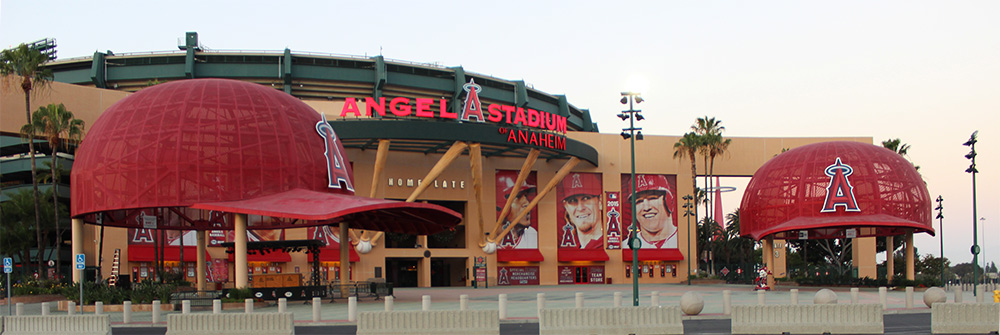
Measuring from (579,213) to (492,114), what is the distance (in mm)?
14119

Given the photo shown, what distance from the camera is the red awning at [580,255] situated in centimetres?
7112

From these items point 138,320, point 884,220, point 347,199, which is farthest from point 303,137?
point 884,220

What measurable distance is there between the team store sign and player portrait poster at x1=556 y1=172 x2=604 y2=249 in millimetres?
5539

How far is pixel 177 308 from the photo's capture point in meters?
35.4

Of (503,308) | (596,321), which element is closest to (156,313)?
(503,308)

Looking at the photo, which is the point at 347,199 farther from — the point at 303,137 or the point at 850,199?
the point at 850,199

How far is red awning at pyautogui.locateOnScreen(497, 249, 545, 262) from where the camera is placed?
227ft

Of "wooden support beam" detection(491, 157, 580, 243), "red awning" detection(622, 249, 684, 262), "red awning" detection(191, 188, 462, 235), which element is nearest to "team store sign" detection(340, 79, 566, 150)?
"wooden support beam" detection(491, 157, 580, 243)

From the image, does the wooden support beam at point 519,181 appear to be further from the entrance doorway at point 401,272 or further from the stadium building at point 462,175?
the entrance doorway at point 401,272

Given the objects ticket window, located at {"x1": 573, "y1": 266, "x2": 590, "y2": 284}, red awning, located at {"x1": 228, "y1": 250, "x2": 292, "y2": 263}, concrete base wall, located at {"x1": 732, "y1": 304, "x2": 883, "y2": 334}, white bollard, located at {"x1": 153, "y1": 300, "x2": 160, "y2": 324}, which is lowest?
ticket window, located at {"x1": 573, "y1": 266, "x2": 590, "y2": 284}

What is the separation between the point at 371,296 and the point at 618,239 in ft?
115

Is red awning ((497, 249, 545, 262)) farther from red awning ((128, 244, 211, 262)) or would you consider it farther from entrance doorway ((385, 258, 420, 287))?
red awning ((128, 244, 211, 262))

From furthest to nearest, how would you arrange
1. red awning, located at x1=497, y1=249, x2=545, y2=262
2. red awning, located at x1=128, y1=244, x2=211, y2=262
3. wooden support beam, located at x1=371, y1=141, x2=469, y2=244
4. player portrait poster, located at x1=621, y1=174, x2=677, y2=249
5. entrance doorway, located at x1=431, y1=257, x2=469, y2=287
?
player portrait poster, located at x1=621, y1=174, x2=677, y2=249, entrance doorway, located at x1=431, y1=257, x2=469, y2=287, red awning, located at x1=497, y1=249, x2=545, y2=262, wooden support beam, located at x1=371, y1=141, x2=469, y2=244, red awning, located at x1=128, y1=244, x2=211, y2=262

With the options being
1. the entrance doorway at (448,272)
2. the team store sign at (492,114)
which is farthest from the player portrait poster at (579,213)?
the entrance doorway at (448,272)
